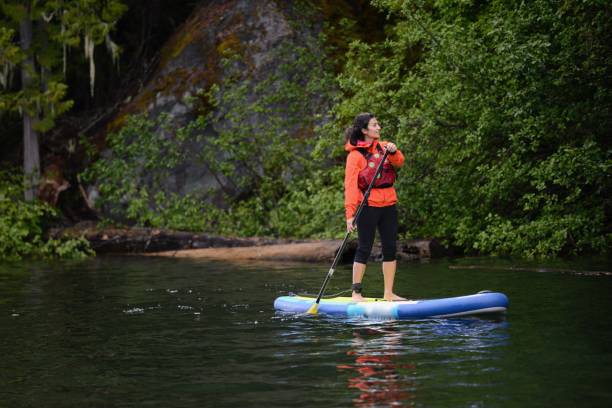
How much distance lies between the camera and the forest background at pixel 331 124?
14.7 metres

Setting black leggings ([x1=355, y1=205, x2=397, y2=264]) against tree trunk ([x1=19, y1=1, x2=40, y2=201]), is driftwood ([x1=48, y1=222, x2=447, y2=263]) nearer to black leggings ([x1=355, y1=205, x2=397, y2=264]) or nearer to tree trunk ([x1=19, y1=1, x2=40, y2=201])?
tree trunk ([x1=19, y1=1, x2=40, y2=201])

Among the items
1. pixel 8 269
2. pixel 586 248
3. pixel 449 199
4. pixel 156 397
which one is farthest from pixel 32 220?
pixel 156 397

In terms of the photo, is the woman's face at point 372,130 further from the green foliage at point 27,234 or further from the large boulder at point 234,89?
the green foliage at point 27,234

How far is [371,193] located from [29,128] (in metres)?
15.8

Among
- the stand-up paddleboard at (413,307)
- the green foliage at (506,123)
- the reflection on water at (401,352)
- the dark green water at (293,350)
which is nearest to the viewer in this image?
the dark green water at (293,350)

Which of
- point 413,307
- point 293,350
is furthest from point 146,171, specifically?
point 293,350

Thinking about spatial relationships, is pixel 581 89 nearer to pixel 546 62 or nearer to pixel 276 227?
pixel 546 62

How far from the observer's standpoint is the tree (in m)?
23.4

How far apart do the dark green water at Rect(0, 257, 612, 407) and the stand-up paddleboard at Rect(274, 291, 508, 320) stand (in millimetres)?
147

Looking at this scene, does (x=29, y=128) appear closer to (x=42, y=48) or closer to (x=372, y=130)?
(x=42, y=48)

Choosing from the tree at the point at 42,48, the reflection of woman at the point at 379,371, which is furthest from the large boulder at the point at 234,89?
the reflection of woman at the point at 379,371

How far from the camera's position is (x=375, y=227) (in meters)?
10.6

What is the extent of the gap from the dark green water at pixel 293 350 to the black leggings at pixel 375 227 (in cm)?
103

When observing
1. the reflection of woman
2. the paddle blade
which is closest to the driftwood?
the paddle blade
